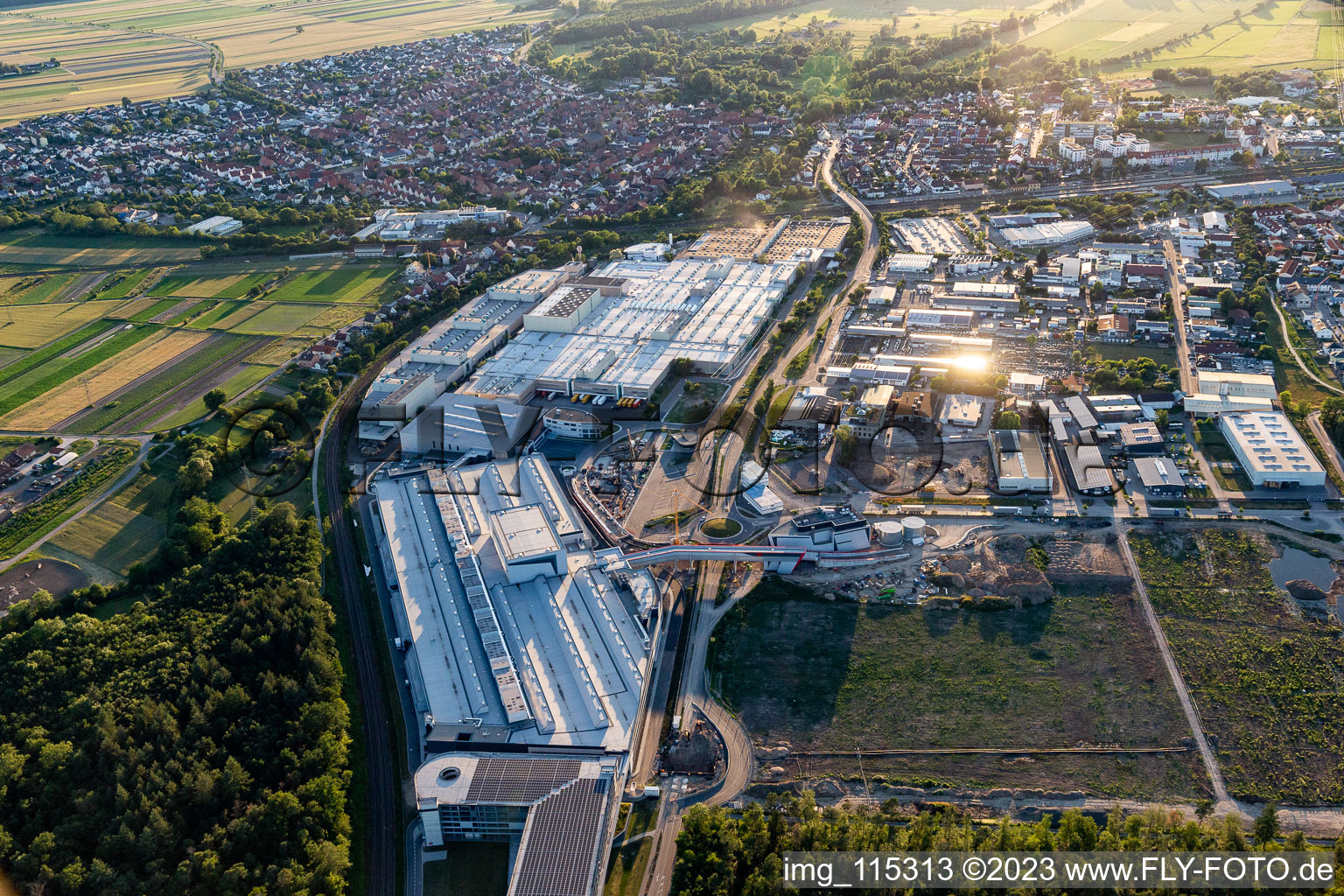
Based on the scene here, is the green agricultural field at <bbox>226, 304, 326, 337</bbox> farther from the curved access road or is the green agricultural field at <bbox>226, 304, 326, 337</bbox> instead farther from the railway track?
the curved access road

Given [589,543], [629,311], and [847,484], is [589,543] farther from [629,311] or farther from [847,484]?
[629,311]

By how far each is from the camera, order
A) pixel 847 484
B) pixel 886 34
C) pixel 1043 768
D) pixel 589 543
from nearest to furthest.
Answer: pixel 1043 768 → pixel 589 543 → pixel 847 484 → pixel 886 34

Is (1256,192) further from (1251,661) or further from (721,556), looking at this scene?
(721,556)

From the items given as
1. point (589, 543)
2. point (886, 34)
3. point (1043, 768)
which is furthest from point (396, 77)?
point (1043, 768)

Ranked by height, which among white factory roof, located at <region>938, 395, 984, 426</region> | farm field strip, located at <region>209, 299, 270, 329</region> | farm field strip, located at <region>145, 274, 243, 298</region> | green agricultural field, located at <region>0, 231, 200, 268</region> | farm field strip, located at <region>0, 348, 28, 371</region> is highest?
green agricultural field, located at <region>0, 231, 200, 268</region>

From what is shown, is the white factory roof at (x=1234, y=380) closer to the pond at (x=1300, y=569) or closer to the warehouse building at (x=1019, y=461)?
the warehouse building at (x=1019, y=461)

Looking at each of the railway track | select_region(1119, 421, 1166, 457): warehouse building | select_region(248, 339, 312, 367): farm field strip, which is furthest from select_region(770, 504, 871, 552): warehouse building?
select_region(248, 339, 312, 367): farm field strip
